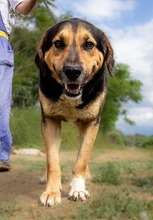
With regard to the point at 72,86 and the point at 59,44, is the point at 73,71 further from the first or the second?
the point at 59,44

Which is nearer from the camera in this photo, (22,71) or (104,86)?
(104,86)

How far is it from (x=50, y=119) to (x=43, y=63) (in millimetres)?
632

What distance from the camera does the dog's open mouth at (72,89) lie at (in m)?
4.96

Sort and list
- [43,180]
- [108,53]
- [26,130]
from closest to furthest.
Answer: [108,53], [43,180], [26,130]

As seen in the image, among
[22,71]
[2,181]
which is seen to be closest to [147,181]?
[2,181]

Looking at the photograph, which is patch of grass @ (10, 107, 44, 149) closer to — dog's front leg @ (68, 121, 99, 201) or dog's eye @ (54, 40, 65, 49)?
dog's front leg @ (68, 121, 99, 201)

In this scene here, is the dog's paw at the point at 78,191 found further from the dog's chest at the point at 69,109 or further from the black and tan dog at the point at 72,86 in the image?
the dog's chest at the point at 69,109

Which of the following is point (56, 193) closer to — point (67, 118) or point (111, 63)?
point (67, 118)

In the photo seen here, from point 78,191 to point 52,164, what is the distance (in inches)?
15.9

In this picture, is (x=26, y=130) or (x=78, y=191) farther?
(x=26, y=130)

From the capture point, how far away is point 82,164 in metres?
5.12

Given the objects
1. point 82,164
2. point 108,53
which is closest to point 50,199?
point 82,164

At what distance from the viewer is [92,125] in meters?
5.34

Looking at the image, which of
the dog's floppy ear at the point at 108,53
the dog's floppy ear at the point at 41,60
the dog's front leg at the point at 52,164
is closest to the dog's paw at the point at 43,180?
the dog's front leg at the point at 52,164
